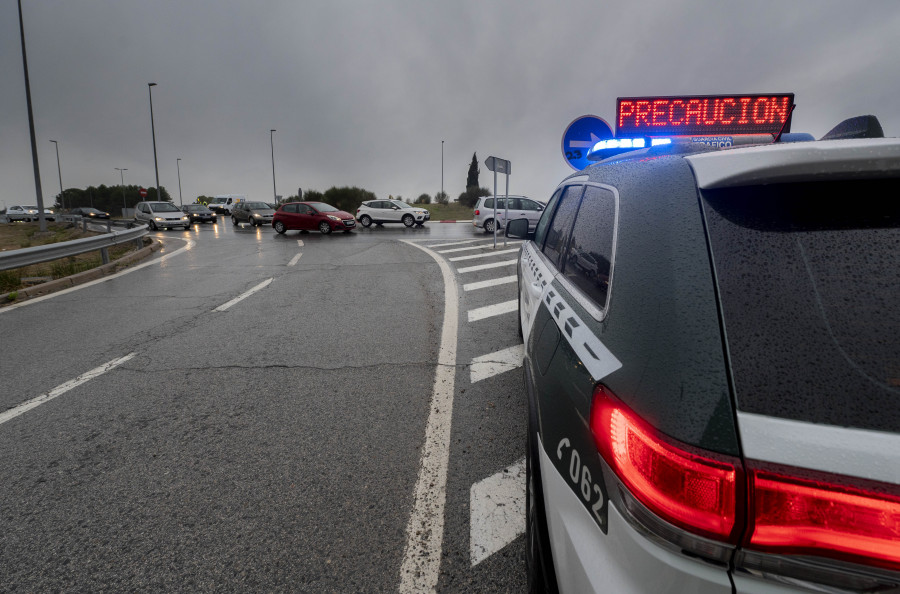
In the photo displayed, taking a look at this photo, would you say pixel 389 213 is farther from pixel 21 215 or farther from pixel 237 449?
pixel 21 215

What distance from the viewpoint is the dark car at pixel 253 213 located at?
100ft

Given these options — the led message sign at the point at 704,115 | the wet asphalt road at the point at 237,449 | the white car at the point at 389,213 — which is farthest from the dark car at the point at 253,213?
the led message sign at the point at 704,115

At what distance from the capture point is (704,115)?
212 inches

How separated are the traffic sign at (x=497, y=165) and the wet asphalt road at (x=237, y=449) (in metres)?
8.43

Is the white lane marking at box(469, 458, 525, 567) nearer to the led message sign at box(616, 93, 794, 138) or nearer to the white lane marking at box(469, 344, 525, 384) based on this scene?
the white lane marking at box(469, 344, 525, 384)

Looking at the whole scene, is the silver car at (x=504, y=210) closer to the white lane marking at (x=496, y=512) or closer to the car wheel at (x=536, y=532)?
the white lane marking at (x=496, y=512)

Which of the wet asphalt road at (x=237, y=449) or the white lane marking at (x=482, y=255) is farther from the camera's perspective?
the white lane marking at (x=482, y=255)

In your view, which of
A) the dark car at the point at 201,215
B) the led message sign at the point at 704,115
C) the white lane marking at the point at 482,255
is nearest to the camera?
the led message sign at the point at 704,115

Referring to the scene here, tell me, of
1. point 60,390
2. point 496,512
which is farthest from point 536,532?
point 60,390

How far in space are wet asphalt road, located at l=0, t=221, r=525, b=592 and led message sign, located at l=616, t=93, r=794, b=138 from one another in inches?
115

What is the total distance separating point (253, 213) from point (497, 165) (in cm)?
2213

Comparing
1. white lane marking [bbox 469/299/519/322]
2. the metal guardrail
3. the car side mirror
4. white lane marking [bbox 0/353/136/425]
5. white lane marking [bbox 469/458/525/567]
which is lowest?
white lane marking [bbox 469/458/525/567]

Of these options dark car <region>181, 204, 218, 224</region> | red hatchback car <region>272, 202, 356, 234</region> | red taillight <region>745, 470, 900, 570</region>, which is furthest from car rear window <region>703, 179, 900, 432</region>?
dark car <region>181, 204, 218, 224</region>

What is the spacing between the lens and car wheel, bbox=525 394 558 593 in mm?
1633
